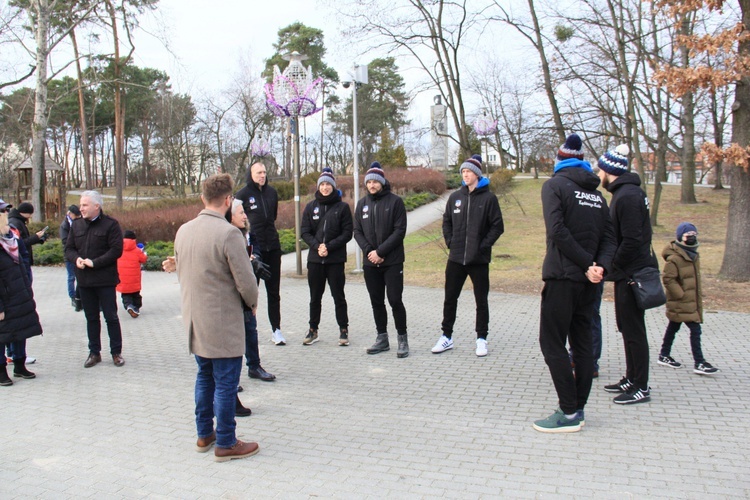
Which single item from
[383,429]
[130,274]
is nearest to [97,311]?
[130,274]

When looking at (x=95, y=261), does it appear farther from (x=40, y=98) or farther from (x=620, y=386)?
(x=40, y=98)

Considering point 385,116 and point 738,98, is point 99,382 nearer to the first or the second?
point 738,98

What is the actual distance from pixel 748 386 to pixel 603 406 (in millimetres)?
1435

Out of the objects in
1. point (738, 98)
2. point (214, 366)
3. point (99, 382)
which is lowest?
point (99, 382)

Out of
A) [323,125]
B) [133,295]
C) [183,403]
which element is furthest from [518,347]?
[323,125]

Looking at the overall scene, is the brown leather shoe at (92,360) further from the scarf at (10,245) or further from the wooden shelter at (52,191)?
the wooden shelter at (52,191)

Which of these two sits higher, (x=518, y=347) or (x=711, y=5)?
(x=711, y=5)

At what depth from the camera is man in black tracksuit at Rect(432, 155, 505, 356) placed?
607cm

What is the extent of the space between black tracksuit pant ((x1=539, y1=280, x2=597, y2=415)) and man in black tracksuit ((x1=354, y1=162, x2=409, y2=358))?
89.6 inches

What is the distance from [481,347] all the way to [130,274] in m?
5.49

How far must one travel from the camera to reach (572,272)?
13.4 ft

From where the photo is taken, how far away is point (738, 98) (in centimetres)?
977

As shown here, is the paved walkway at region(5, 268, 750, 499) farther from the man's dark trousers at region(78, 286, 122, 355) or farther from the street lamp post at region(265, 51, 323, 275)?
the street lamp post at region(265, 51, 323, 275)

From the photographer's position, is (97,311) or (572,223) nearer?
(572,223)
